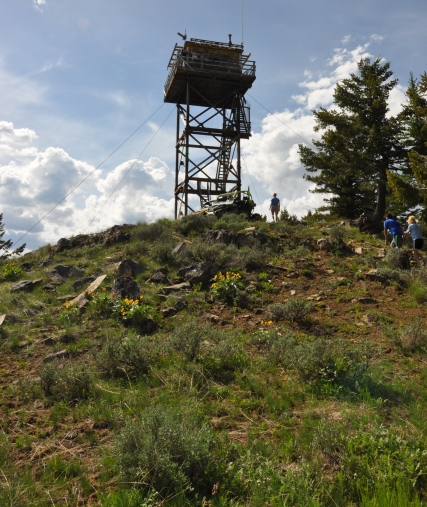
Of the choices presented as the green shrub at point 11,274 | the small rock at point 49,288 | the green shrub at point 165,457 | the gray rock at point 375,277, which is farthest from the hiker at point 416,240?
the green shrub at point 11,274

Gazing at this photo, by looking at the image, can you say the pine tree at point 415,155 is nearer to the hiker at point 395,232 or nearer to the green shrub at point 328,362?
the hiker at point 395,232

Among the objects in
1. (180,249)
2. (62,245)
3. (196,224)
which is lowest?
(180,249)

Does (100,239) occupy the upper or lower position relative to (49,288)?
upper

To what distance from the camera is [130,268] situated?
38.1 feet

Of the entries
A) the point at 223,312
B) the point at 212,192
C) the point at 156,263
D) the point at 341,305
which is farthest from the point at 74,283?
the point at 212,192

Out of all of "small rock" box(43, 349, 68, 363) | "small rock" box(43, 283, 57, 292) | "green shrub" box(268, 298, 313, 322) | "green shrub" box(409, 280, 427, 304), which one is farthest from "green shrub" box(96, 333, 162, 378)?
"green shrub" box(409, 280, 427, 304)

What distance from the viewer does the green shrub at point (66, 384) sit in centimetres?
592

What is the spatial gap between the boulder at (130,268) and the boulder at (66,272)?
1.47 m

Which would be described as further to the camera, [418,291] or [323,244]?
[323,244]

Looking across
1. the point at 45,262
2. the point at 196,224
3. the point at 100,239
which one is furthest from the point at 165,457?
the point at 100,239

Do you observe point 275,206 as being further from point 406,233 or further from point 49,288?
point 49,288

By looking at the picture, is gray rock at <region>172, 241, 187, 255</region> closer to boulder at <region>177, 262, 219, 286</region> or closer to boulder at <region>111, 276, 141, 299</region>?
boulder at <region>177, 262, 219, 286</region>

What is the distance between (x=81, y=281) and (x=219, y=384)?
21.8 feet

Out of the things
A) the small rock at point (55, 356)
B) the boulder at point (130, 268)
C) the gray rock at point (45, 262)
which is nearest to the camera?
the small rock at point (55, 356)
